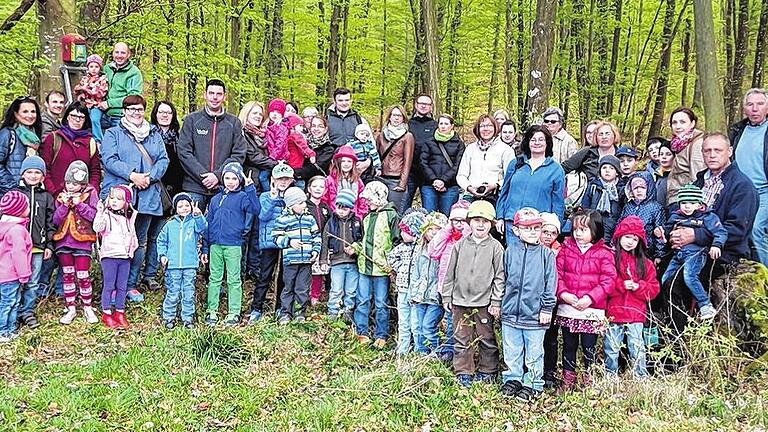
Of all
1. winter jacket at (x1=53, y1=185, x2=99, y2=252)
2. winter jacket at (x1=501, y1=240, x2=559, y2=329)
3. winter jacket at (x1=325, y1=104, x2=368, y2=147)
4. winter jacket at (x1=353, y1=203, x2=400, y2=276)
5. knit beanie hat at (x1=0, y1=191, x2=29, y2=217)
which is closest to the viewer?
winter jacket at (x1=501, y1=240, x2=559, y2=329)

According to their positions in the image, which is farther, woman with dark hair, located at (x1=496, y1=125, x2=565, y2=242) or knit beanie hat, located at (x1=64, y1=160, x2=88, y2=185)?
knit beanie hat, located at (x1=64, y1=160, x2=88, y2=185)

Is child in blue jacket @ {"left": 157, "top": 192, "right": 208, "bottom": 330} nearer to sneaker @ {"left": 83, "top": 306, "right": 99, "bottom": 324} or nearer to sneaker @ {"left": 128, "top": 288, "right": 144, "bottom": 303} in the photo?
sneaker @ {"left": 128, "top": 288, "right": 144, "bottom": 303}

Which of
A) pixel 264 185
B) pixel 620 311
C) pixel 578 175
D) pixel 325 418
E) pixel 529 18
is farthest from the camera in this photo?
pixel 529 18

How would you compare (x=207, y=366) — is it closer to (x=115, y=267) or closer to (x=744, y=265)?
(x=115, y=267)

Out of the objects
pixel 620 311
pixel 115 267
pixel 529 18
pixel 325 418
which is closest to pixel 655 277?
pixel 620 311

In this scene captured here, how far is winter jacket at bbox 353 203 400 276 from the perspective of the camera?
6848 millimetres

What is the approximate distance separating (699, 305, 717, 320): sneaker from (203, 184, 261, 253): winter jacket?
4941 millimetres

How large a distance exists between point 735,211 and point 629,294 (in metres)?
1.27

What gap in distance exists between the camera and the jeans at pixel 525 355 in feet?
18.8

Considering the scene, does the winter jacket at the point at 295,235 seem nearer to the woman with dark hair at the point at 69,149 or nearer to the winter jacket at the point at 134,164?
the winter jacket at the point at 134,164

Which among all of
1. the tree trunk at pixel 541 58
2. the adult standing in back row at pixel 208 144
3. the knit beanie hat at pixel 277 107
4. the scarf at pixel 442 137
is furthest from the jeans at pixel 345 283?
the tree trunk at pixel 541 58

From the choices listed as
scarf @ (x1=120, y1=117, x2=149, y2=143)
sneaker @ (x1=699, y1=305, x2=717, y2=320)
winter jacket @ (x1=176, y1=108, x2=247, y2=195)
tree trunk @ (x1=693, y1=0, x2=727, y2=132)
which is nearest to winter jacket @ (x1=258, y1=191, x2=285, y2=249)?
winter jacket @ (x1=176, y1=108, x2=247, y2=195)

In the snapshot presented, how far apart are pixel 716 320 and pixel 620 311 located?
997 mm

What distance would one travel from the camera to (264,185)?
7.97 meters
